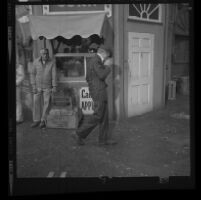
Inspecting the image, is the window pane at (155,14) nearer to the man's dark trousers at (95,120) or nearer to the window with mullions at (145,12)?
the window with mullions at (145,12)

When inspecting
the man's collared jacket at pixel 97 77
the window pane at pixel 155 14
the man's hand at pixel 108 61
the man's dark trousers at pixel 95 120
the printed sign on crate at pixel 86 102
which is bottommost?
the man's dark trousers at pixel 95 120

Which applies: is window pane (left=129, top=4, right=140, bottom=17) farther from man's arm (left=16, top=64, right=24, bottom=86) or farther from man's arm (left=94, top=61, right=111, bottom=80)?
man's arm (left=16, top=64, right=24, bottom=86)

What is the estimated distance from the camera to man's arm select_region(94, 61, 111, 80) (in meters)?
3.88

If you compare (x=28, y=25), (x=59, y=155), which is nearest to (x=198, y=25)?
(x=28, y=25)

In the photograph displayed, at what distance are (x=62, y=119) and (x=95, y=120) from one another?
387mm

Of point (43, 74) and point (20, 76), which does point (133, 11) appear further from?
point (20, 76)

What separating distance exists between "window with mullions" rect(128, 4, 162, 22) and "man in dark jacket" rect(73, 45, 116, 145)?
54cm

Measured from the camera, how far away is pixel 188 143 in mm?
4051

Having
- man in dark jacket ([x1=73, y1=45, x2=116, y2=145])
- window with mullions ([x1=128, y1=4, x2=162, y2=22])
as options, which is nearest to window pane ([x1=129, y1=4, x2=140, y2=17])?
window with mullions ([x1=128, y1=4, x2=162, y2=22])

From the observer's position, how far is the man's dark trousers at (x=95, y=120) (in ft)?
13.0

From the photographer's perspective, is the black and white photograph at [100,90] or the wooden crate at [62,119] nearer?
the black and white photograph at [100,90]

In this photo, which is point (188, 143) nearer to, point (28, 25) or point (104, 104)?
point (104, 104)

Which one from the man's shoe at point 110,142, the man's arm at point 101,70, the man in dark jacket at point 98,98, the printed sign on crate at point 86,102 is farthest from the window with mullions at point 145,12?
the man's shoe at point 110,142

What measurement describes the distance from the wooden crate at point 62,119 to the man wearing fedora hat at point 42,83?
7 centimetres
